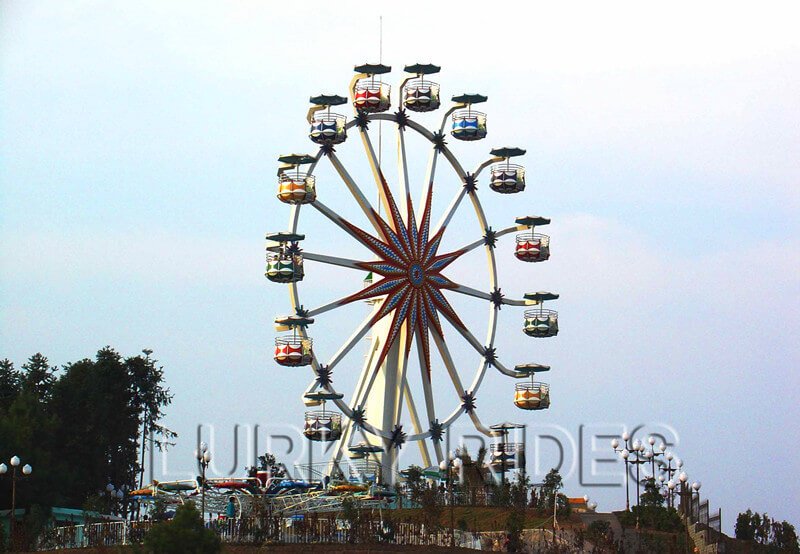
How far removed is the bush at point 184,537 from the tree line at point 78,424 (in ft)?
63.1

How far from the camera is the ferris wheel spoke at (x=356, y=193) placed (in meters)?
49.2

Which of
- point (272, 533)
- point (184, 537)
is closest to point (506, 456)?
point (272, 533)

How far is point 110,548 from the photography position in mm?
38000

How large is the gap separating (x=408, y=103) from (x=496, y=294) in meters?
8.44

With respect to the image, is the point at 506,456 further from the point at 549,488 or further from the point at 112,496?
the point at 112,496

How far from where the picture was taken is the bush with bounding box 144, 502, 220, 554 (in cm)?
3111

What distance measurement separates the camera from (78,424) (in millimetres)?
56531

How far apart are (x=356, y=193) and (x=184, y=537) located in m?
20.7

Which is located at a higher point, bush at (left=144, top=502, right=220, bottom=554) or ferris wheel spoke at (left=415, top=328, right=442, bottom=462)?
ferris wheel spoke at (left=415, top=328, right=442, bottom=462)

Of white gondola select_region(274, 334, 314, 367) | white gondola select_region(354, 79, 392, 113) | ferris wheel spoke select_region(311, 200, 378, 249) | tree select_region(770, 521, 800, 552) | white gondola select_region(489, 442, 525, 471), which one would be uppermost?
white gondola select_region(354, 79, 392, 113)

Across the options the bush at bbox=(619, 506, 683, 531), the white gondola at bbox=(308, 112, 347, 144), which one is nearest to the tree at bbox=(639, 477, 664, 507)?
the bush at bbox=(619, 506, 683, 531)

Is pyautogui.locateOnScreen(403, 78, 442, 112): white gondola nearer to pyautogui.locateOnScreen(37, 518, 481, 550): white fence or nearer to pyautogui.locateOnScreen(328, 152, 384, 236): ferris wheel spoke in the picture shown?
pyautogui.locateOnScreen(328, 152, 384, 236): ferris wheel spoke

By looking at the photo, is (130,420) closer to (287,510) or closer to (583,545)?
(287,510)

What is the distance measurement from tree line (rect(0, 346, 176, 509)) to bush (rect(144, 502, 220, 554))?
19242mm
